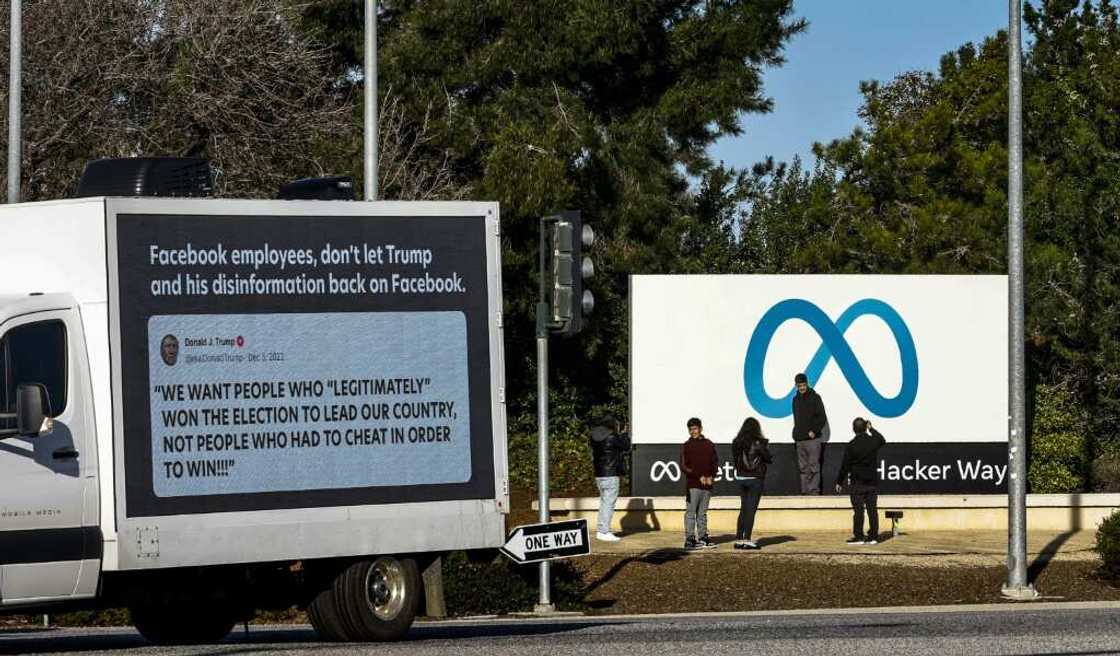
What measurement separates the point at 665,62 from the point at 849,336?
35.3ft

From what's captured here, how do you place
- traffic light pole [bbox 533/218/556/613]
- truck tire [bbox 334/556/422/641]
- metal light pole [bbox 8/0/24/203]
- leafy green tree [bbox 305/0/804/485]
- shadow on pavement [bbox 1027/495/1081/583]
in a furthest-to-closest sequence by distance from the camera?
leafy green tree [bbox 305/0/804/485], shadow on pavement [bbox 1027/495/1081/583], metal light pole [bbox 8/0/24/203], traffic light pole [bbox 533/218/556/613], truck tire [bbox 334/556/422/641]

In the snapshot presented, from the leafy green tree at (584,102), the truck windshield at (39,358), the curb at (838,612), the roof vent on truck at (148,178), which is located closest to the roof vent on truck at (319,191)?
the roof vent on truck at (148,178)

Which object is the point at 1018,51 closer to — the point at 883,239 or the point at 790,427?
the point at 790,427

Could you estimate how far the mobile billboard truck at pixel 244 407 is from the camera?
12.8m

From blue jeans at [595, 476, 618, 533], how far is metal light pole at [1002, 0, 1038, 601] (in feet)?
20.1

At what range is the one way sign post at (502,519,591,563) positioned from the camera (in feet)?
47.3

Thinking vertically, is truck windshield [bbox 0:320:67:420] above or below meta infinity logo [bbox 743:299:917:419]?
above

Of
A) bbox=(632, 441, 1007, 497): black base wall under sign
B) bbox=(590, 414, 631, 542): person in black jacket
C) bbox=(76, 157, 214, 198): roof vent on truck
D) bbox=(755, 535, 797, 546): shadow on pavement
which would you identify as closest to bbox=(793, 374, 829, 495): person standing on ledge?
bbox=(632, 441, 1007, 497): black base wall under sign

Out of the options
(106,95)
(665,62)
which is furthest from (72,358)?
(665,62)

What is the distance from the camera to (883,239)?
1843 inches

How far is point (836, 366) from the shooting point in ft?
104

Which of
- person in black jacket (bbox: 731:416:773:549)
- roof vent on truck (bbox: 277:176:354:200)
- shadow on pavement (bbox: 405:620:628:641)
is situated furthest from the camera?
person in black jacket (bbox: 731:416:773:549)

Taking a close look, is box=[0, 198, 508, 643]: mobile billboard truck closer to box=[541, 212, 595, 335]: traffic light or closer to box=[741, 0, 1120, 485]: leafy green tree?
box=[541, 212, 595, 335]: traffic light

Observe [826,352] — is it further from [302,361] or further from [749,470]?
[302,361]
